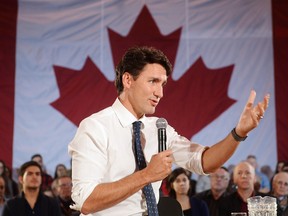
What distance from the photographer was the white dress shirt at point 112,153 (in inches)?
79.4

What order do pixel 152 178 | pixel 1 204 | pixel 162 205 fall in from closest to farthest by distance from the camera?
pixel 152 178
pixel 162 205
pixel 1 204

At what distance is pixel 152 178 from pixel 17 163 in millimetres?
6375

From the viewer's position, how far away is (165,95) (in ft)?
27.5

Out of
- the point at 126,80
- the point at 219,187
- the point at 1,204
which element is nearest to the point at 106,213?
the point at 126,80

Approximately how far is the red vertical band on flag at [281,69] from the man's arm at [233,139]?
6300mm

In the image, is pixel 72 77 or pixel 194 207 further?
pixel 72 77

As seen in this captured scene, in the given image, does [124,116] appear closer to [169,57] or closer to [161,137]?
[161,137]

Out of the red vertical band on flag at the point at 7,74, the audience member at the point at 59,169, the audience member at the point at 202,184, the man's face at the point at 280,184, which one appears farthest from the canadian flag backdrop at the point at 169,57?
the man's face at the point at 280,184

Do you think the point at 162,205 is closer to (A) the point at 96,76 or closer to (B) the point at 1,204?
(B) the point at 1,204

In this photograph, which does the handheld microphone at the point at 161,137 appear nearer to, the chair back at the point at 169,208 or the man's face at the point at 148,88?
the man's face at the point at 148,88

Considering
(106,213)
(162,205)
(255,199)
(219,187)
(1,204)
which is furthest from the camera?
(219,187)

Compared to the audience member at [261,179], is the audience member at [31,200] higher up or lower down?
lower down

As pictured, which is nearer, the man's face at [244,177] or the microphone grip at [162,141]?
the microphone grip at [162,141]

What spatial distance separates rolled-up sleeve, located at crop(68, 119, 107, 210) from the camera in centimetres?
199
